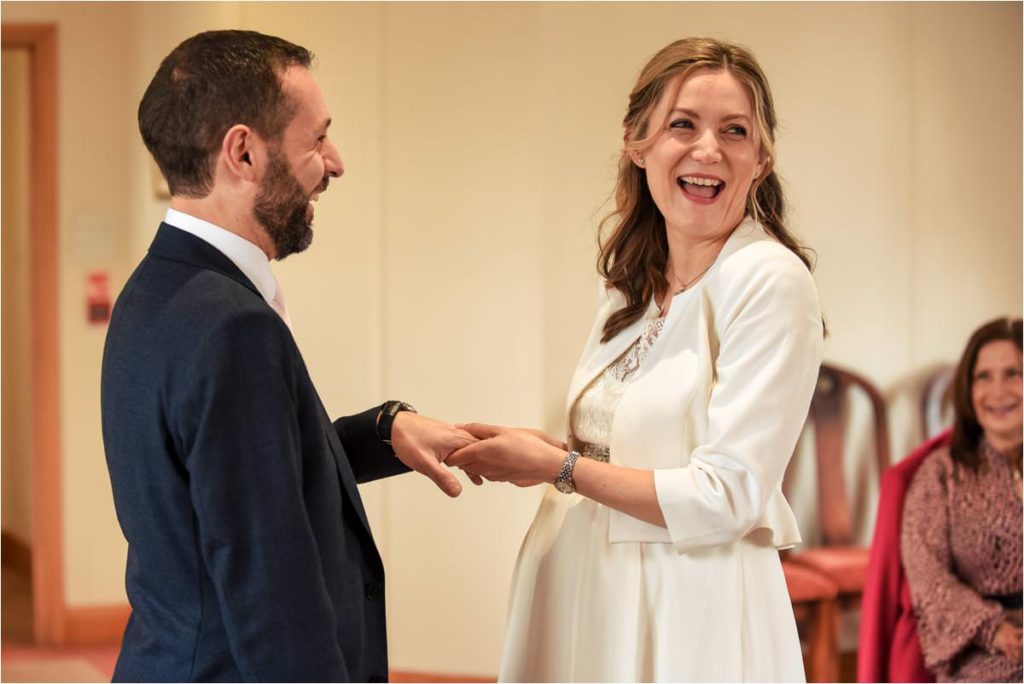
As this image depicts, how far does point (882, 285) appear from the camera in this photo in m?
4.57

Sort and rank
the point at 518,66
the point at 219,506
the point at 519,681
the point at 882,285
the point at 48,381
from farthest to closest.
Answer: the point at 48,381
the point at 882,285
the point at 518,66
the point at 519,681
the point at 219,506

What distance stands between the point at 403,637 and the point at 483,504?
608 mm

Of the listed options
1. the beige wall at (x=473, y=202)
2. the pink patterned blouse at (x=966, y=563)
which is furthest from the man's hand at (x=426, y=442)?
the beige wall at (x=473, y=202)

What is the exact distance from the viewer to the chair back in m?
4.41

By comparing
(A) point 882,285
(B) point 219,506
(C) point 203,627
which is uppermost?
(A) point 882,285

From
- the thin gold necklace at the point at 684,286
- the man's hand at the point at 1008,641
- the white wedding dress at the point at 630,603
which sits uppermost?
the thin gold necklace at the point at 684,286

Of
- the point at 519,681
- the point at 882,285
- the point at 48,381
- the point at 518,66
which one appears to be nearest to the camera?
the point at 519,681

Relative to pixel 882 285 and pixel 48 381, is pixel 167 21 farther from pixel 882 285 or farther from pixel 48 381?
pixel 882 285

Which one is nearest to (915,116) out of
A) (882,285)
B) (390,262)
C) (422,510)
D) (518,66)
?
(882,285)

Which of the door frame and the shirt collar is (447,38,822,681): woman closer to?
the shirt collar

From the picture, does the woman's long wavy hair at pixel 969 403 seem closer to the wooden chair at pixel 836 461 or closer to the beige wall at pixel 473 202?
the wooden chair at pixel 836 461

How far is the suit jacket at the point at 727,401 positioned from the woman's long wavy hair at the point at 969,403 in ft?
6.00

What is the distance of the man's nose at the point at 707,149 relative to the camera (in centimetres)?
182

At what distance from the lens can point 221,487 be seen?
4.34ft
